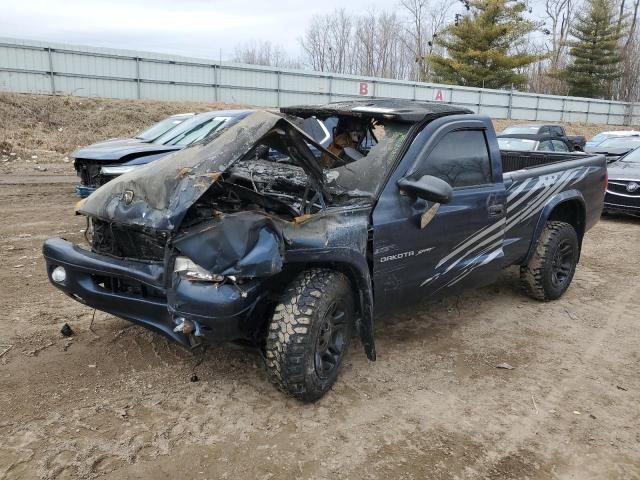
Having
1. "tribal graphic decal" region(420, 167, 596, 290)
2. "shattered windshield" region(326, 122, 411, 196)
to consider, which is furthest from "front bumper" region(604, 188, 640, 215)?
"shattered windshield" region(326, 122, 411, 196)

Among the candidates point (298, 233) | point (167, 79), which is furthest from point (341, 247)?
point (167, 79)

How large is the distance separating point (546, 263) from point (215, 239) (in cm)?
362

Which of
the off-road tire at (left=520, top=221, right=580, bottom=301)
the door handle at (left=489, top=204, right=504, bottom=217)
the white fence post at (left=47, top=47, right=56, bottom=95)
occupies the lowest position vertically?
the off-road tire at (left=520, top=221, right=580, bottom=301)

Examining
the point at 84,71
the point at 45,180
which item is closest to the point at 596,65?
the point at 84,71

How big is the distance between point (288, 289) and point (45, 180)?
11.5 metres

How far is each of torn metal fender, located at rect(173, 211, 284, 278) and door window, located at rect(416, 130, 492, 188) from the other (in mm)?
1388

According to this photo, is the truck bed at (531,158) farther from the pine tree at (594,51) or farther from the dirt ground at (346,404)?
Answer: the pine tree at (594,51)

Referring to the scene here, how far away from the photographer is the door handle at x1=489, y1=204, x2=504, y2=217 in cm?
455

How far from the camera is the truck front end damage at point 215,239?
2998 millimetres

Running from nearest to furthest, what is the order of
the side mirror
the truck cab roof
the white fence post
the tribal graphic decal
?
1. the side mirror
2. the truck cab roof
3. the tribal graphic decal
4. the white fence post

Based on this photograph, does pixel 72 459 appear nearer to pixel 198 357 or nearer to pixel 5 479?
pixel 5 479

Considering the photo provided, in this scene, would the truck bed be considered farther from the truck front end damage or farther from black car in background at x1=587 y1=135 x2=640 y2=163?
black car in background at x1=587 y1=135 x2=640 y2=163

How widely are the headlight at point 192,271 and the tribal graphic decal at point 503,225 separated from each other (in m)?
1.72

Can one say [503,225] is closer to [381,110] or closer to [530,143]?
[381,110]
